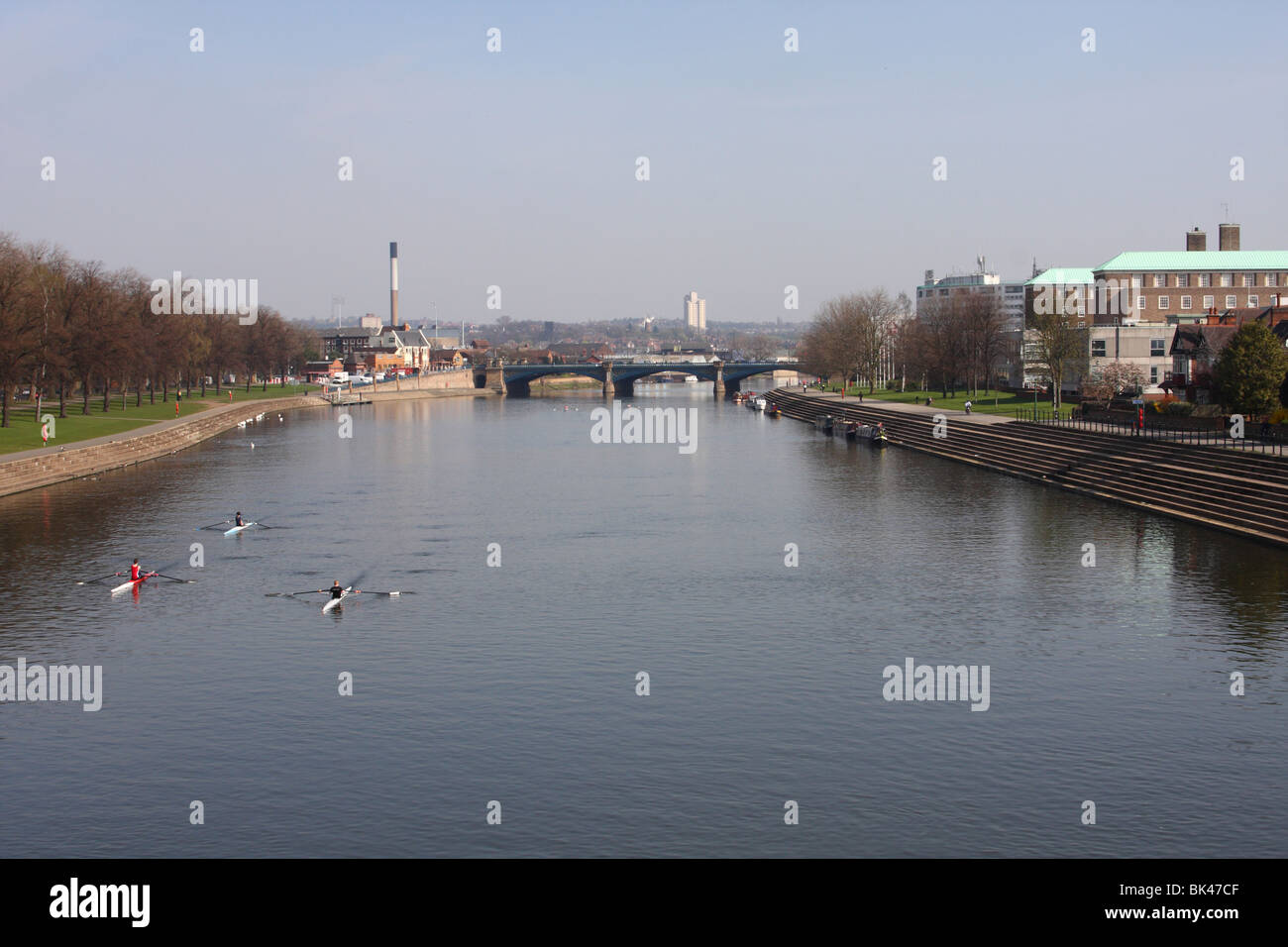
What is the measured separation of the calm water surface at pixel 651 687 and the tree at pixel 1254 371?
16520 mm

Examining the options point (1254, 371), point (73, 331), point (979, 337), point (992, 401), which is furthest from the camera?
point (979, 337)

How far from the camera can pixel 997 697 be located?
122 feet

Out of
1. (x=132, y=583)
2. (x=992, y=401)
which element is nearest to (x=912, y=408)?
(x=992, y=401)

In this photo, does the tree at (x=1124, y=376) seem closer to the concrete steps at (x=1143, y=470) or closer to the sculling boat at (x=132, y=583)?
the concrete steps at (x=1143, y=470)

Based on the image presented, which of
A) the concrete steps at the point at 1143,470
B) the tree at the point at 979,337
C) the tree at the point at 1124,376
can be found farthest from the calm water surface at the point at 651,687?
the tree at the point at 979,337

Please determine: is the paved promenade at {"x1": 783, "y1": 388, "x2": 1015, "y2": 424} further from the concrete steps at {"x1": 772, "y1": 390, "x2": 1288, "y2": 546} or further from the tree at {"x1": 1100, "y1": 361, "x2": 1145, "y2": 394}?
the tree at {"x1": 1100, "y1": 361, "x2": 1145, "y2": 394}

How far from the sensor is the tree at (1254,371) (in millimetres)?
81938

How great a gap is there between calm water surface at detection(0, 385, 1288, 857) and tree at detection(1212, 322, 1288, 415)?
16.5 meters

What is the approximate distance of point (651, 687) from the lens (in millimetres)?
38312

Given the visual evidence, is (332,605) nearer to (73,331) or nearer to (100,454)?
(100,454)

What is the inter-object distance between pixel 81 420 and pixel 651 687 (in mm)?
102941
